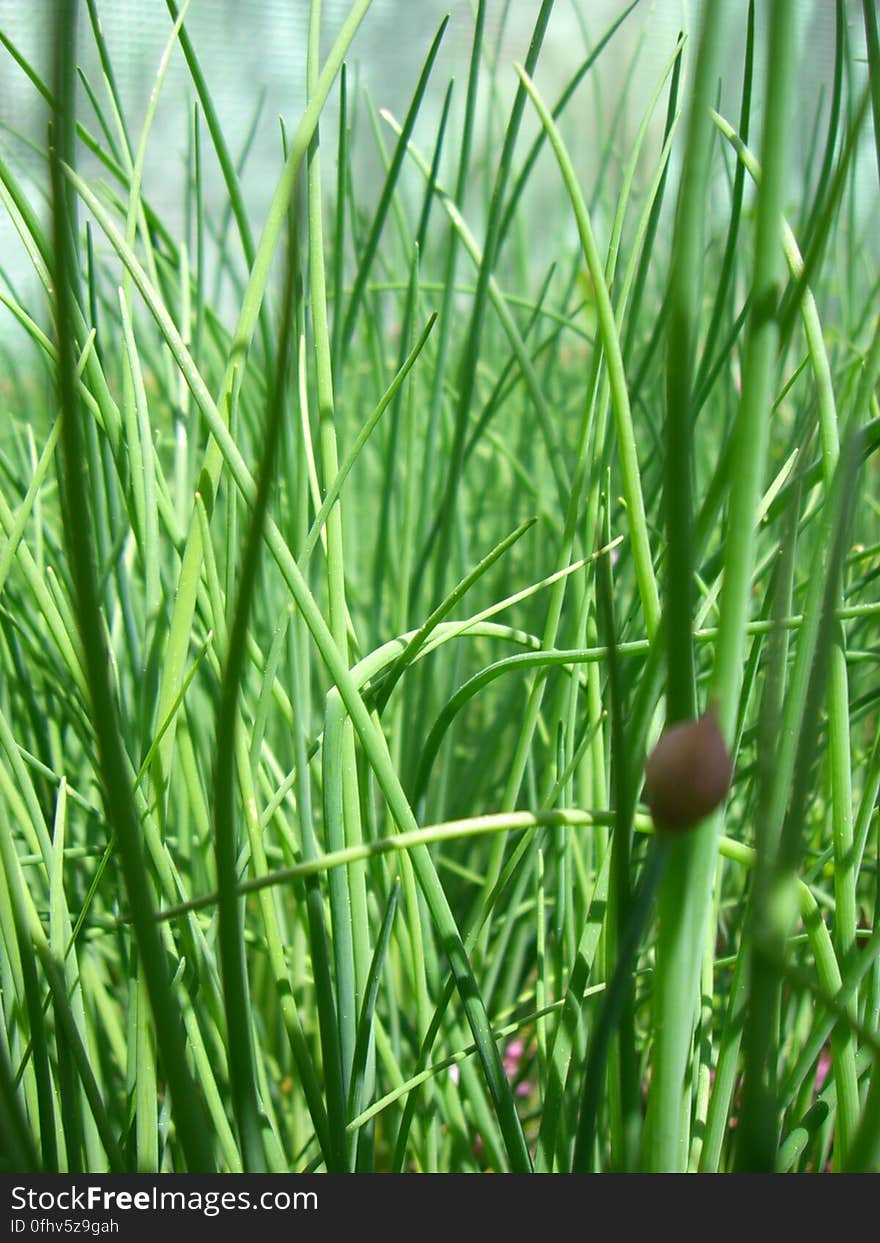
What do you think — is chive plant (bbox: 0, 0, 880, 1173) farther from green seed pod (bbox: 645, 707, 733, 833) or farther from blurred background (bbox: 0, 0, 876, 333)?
blurred background (bbox: 0, 0, 876, 333)

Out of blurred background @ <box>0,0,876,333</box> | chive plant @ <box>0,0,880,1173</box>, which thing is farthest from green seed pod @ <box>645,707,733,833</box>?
blurred background @ <box>0,0,876,333</box>

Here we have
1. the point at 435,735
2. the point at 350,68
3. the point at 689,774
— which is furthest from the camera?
the point at 350,68

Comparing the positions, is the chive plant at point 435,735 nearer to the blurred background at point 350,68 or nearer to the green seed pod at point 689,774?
the green seed pod at point 689,774

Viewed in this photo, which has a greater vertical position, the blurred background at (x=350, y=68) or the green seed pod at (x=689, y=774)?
the blurred background at (x=350, y=68)

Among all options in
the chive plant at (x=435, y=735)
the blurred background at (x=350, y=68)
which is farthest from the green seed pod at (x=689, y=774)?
the blurred background at (x=350, y=68)

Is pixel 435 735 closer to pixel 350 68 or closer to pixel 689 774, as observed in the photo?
pixel 689 774

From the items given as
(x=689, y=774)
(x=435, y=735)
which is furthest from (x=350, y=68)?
(x=689, y=774)

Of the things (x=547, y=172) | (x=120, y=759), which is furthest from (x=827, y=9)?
(x=120, y=759)

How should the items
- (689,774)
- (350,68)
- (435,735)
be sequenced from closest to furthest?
1. (689,774)
2. (435,735)
3. (350,68)
